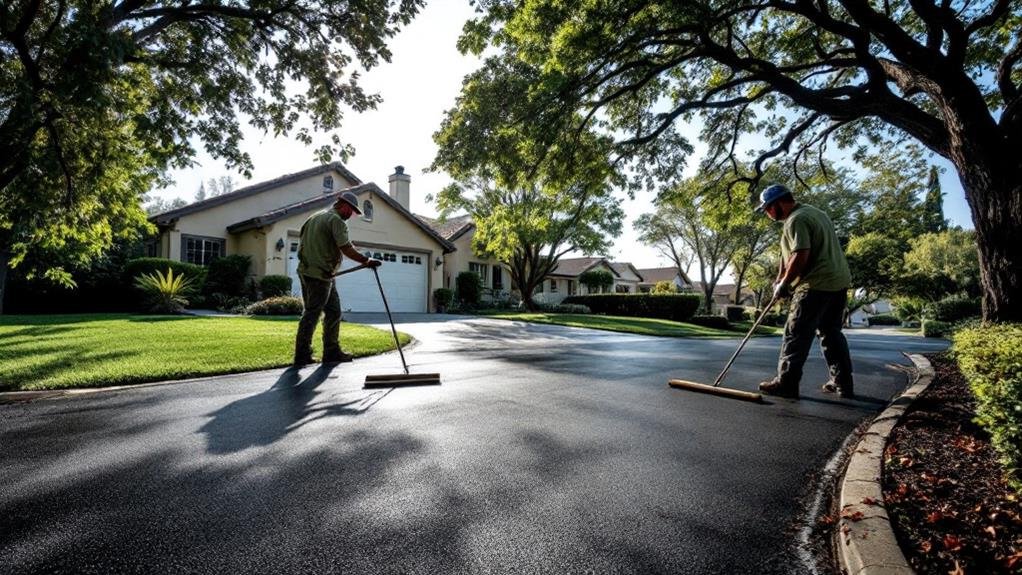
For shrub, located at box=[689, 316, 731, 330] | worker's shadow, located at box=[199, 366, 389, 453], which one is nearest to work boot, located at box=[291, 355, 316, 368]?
worker's shadow, located at box=[199, 366, 389, 453]

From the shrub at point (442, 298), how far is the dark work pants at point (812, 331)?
16.7 m

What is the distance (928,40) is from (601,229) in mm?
17149

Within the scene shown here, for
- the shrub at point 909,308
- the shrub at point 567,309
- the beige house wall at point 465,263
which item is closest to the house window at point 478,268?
the beige house wall at point 465,263

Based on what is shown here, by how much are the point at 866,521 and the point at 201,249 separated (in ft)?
64.1

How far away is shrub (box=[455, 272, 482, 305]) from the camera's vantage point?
2250 centimetres

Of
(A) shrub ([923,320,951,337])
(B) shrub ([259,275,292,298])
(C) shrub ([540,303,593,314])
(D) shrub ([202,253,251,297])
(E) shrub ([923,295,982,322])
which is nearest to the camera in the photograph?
(B) shrub ([259,275,292,298])

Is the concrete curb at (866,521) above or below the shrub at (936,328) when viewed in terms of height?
above

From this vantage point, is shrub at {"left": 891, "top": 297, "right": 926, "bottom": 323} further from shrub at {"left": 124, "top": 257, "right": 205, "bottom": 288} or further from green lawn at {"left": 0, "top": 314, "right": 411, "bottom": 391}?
shrub at {"left": 124, "top": 257, "right": 205, "bottom": 288}

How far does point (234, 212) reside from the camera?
1711 cm

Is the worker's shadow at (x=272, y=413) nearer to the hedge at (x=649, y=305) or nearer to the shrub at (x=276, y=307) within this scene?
the shrub at (x=276, y=307)

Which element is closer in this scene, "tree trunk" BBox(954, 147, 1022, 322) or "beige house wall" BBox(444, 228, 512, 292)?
"tree trunk" BBox(954, 147, 1022, 322)

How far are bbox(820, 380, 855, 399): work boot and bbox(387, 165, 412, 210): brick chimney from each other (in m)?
21.4

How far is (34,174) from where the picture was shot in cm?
703

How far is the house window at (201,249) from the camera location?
51.9 ft
